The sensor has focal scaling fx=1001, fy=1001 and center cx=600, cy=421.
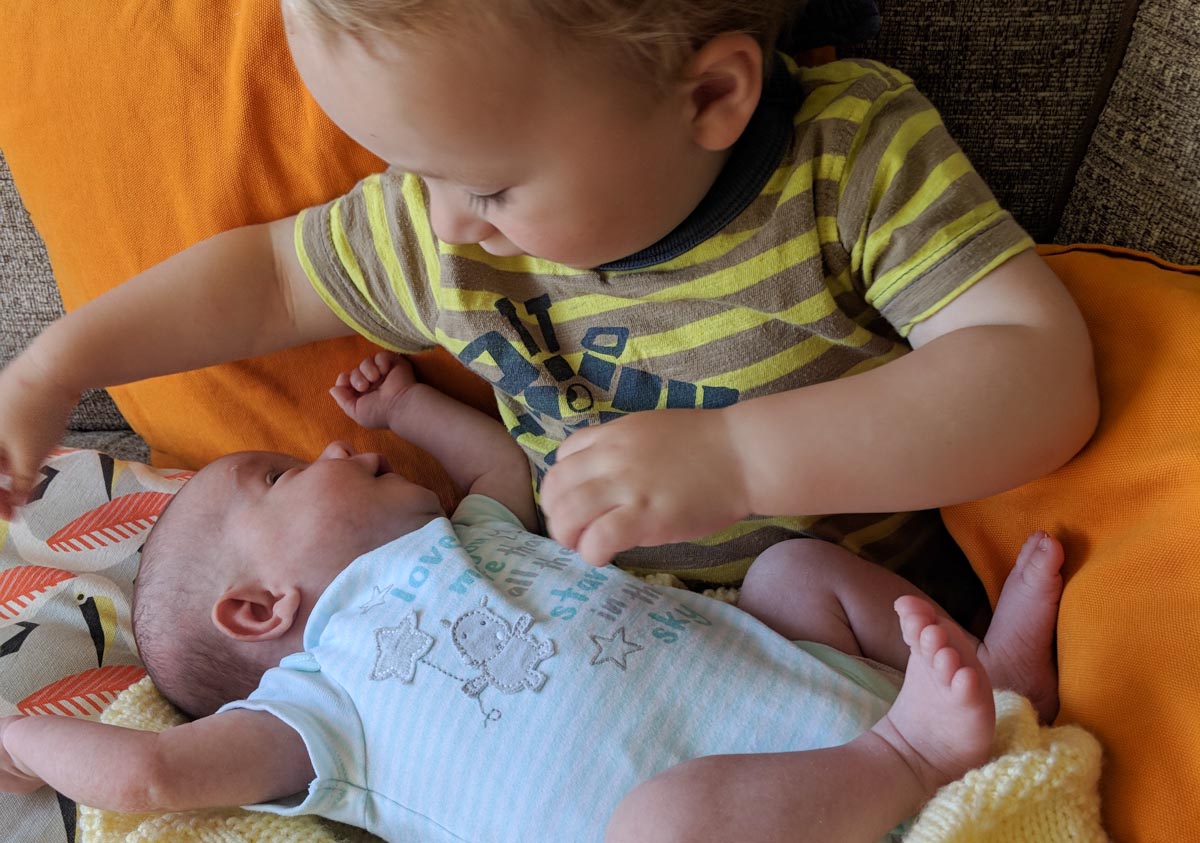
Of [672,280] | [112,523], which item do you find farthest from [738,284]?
[112,523]

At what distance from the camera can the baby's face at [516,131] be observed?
0.58 m

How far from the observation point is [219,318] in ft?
3.14

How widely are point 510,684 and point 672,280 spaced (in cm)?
34

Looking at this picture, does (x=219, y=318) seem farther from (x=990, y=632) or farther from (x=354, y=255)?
(x=990, y=632)

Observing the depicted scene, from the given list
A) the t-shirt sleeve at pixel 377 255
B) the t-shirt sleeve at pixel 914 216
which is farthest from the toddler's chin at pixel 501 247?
the t-shirt sleeve at pixel 914 216

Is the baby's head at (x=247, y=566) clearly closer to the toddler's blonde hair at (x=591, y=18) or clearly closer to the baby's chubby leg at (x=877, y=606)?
the baby's chubby leg at (x=877, y=606)

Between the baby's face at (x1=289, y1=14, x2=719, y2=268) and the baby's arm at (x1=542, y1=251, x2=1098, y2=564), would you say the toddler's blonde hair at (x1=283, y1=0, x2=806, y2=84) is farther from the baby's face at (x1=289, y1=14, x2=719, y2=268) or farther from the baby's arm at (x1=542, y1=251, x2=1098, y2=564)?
the baby's arm at (x1=542, y1=251, x2=1098, y2=564)

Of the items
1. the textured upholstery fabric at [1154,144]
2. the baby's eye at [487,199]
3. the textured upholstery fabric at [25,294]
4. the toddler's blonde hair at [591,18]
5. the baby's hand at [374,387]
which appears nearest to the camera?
the toddler's blonde hair at [591,18]

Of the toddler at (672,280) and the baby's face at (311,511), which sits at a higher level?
the toddler at (672,280)

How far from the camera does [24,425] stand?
2.95ft

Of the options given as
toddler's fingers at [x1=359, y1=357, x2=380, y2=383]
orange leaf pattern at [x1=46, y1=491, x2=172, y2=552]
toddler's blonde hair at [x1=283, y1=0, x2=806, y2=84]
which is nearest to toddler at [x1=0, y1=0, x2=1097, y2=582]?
toddler's blonde hair at [x1=283, y1=0, x2=806, y2=84]

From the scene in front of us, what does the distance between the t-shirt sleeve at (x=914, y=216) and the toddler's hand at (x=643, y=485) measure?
187 millimetres

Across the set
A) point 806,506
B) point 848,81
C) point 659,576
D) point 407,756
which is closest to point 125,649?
point 407,756

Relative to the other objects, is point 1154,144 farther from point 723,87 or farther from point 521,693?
point 521,693
